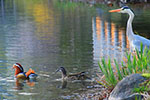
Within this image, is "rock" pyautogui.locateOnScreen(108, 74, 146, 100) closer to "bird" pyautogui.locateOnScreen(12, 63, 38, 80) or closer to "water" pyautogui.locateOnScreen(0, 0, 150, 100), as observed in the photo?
"water" pyautogui.locateOnScreen(0, 0, 150, 100)

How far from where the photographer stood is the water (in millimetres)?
12000

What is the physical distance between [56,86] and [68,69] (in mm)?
2336

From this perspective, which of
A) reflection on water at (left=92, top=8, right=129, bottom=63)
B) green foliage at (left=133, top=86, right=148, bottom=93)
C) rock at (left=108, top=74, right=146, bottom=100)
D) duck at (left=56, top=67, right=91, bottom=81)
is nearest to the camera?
green foliage at (left=133, top=86, right=148, bottom=93)

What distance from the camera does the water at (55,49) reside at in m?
12.0

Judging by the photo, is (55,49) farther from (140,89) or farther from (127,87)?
(140,89)

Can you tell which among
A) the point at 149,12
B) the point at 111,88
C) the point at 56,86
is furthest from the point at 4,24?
the point at 111,88

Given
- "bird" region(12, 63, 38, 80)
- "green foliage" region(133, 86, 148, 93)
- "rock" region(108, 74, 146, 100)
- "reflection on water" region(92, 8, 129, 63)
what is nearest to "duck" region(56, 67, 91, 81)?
"bird" region(12, 63, 38, 80)

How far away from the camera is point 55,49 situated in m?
19.2

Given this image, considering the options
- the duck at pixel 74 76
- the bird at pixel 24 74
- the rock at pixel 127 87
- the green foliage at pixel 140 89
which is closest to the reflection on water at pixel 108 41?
the duck at pixel 74 76

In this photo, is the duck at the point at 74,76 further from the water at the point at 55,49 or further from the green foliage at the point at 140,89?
the green foliage at the point at 140,89

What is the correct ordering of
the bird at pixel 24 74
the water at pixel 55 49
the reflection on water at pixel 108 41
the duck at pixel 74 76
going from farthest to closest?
the reflection on water at pixel 108 41, the bird at pixel 24 74, the duck at pixel 74 76, the water at pixel 55 49

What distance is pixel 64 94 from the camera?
1145 cm

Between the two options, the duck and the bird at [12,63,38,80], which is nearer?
the duck

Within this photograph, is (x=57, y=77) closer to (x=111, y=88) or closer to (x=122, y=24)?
(x=111, y=88)
